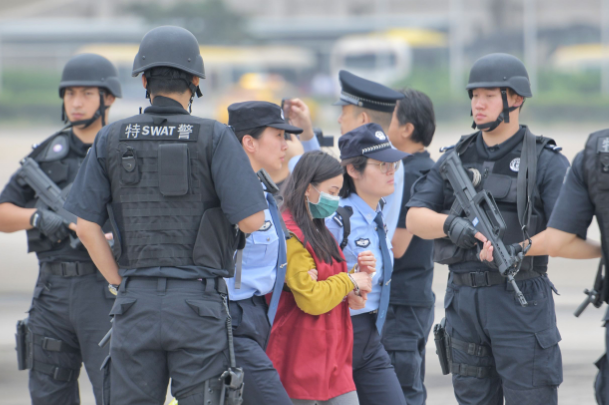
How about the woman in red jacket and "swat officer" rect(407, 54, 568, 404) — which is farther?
"swat officer" rect(407, 54, 568, 404)

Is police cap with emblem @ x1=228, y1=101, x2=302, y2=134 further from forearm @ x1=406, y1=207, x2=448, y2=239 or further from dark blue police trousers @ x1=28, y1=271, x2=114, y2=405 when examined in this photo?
dark blue police trousers @ x1=28, y1=271, x2=114, y2=405

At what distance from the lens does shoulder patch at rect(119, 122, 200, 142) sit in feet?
9.86

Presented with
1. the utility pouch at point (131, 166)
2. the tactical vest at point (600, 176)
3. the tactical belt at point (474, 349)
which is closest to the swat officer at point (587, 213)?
the tactical vest at point (600, 176)

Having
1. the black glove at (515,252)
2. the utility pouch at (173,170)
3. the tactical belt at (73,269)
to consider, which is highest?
the utility pouch at (173,170)

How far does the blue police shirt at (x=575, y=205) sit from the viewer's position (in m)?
3.25

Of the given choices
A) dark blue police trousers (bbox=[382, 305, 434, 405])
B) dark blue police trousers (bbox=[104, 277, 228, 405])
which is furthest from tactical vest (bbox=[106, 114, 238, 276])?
dark blue police trousers (bbox=[382, 305, 434, 405])

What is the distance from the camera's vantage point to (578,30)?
3909 centimetres

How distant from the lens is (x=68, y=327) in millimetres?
4176

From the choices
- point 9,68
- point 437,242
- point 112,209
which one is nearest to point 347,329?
point 437,242

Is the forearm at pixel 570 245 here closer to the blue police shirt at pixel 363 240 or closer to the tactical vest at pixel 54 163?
the blue police shirt at pixel 363 240

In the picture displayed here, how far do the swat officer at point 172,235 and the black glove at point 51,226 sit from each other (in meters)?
1.12

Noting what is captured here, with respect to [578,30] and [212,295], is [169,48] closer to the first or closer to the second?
[212,295]

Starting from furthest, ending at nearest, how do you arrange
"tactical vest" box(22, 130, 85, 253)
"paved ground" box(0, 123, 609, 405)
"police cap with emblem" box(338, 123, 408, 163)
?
1. "paved ground" box(0, 123, 609, 405)
2. "tactical vest" box(22, 130, 85, 253)
3. "police cap with emblem" box(338, 123, 408, 163)

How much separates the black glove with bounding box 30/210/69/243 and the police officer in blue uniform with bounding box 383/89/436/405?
1.91m
